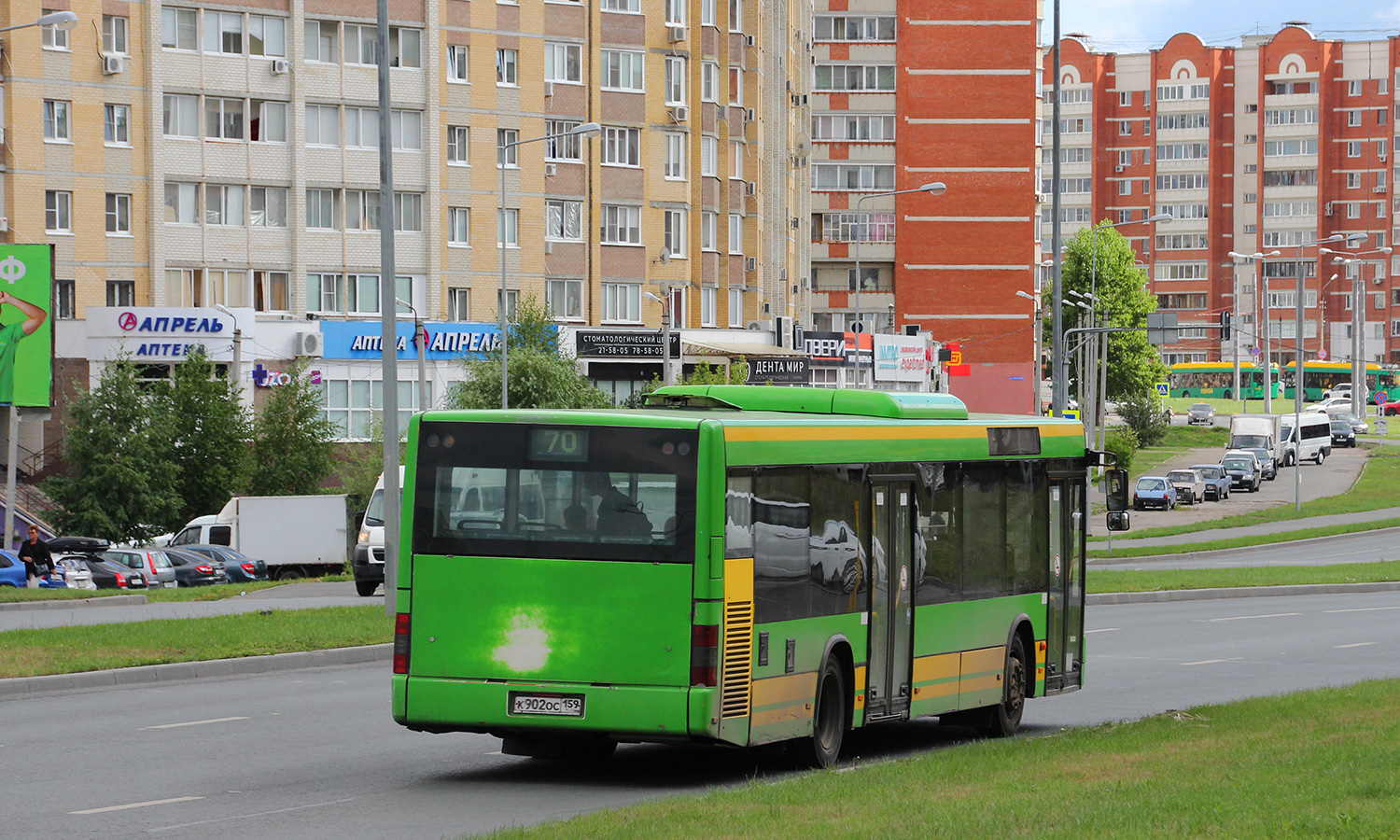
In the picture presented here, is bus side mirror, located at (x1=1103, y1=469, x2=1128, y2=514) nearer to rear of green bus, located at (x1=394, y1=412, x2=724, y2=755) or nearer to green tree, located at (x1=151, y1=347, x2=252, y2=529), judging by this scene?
rear of green bus, located at (x1=394, y1=412, x2=724, y2=755)

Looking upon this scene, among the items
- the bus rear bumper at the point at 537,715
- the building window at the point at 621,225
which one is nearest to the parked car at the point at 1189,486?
the building window at the point at 621,225

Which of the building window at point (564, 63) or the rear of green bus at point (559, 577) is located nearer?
the rear of green bus at point (559, 577)

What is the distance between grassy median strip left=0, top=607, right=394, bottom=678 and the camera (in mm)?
18891

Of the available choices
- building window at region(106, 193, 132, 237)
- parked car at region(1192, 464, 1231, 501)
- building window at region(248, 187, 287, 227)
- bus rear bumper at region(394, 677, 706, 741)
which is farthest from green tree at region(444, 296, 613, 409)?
bus rear bumper at region(394, 677, 706, 741)

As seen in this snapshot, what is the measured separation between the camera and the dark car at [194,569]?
41.7 m

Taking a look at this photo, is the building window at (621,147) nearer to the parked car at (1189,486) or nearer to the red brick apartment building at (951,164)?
the parked car at (1189,486)

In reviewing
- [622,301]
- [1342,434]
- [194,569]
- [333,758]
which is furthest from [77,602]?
[1342,434]

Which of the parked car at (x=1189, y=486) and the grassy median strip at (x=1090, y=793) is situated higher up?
the grassy median strip at (x=1090, y=793)

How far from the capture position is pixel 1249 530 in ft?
198

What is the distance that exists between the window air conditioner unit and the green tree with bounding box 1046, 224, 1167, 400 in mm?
51020

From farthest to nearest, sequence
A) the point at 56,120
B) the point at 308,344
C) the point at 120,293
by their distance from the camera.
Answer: the point at 308,344 → the point at 120,293 → the point at 56,120

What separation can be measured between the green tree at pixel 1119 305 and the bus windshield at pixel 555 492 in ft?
297

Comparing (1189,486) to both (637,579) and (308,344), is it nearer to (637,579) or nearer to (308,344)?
(308,344)

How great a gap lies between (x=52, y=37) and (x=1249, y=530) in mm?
42922
